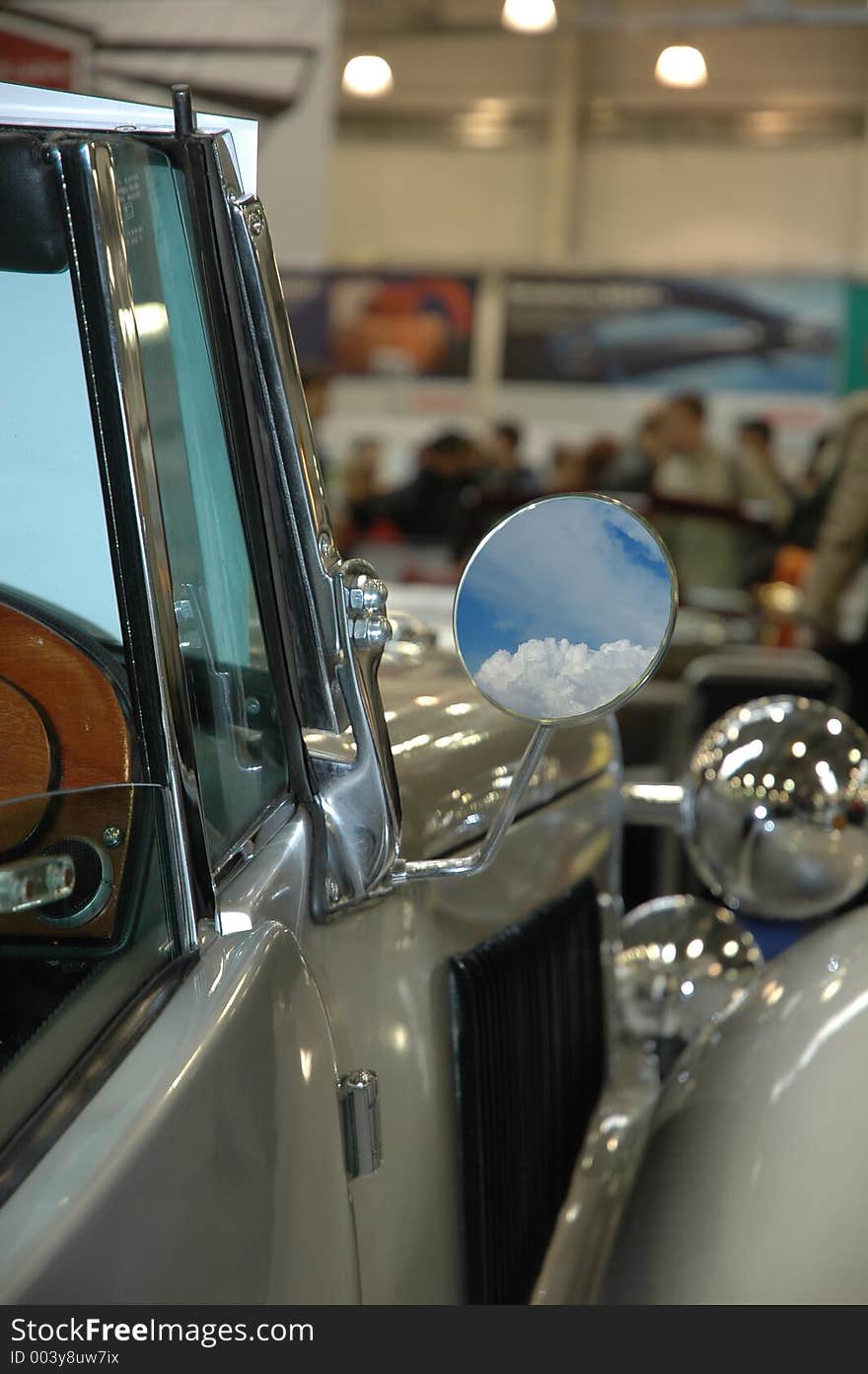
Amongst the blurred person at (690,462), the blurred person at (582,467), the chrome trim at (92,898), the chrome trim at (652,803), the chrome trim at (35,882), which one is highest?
the chrome trim at (35,882)

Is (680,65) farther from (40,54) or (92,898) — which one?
(92,898)

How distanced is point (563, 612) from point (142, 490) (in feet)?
1.20

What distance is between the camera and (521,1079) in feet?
5.48

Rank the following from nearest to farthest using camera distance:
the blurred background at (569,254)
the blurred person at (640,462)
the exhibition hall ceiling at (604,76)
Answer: the blurred background at (569,254) < the blurred person at (640,462) < the exhibition hall ceiling at (604,76)

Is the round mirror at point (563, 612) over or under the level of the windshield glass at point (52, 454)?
under

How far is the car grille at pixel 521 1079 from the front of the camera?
150 centimetres

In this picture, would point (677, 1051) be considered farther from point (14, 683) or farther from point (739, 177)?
point (739, 177)

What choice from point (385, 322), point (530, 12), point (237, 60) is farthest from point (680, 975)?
point (385, 322)

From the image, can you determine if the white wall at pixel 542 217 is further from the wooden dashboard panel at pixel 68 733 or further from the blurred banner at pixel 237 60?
the wooden dashboard panel at pixel 68 733

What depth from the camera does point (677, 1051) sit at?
7.41ft

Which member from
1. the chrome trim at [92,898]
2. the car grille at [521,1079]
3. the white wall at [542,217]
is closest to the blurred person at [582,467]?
the white wall at [542,217]

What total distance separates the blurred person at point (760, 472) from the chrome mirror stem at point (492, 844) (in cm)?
885

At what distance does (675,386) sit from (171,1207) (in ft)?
41.2

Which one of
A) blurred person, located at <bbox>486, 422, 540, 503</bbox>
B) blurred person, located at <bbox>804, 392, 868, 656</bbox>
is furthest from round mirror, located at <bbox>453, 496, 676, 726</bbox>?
blurred person, located at <bbox>486, 422, 540, 503</bbox>
